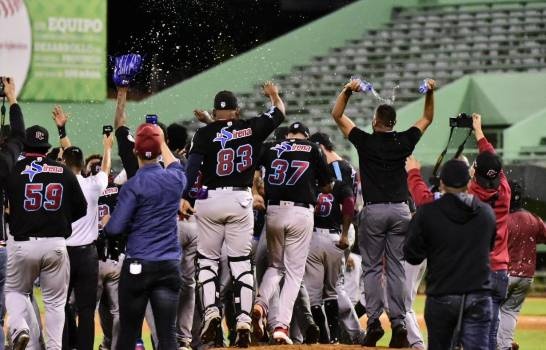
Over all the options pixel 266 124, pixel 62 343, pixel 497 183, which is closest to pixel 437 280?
pixel 497 183

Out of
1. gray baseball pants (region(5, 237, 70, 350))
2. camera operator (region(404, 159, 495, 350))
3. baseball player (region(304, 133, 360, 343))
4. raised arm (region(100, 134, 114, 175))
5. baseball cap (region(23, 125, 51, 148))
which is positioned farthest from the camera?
baseball player (region(304, 133, 360, 343))

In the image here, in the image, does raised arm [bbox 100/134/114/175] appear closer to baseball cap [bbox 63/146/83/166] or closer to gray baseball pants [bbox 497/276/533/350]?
baseball cap [bbox 63/146/83/166]

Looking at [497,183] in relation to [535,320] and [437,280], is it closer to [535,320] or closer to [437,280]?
[437,280]

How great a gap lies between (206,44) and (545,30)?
906 centimetres

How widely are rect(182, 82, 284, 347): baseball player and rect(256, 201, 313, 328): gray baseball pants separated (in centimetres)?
48

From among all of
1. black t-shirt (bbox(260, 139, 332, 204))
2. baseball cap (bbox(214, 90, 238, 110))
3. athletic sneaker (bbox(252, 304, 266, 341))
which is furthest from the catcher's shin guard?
baseball cap (bbox(214, 90, 238, 110))

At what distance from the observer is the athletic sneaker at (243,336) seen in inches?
361

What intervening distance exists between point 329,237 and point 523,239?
1.85 meters

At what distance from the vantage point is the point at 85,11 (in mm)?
24328

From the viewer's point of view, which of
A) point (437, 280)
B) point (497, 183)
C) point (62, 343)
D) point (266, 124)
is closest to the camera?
point (437, 280)

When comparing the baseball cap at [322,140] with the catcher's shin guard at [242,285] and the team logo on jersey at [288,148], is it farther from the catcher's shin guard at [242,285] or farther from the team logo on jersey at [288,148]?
the catcher's shin guard at [242,285]

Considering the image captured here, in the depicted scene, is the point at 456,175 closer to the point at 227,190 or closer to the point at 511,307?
the point at 227,190

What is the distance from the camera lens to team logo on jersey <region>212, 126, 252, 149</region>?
943cm

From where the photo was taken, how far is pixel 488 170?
851 cm
